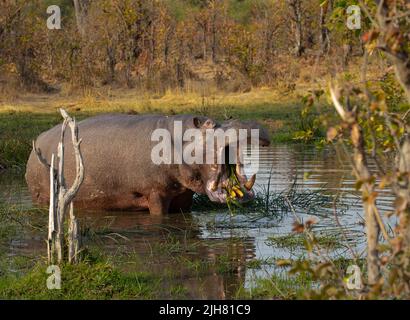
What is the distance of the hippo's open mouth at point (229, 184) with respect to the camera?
22.7 feet

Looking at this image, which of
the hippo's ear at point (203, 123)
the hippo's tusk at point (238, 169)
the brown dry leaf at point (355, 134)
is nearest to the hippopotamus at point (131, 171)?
the hippo's ear at point (203, 123)

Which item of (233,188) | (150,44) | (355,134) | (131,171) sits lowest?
(233,188)

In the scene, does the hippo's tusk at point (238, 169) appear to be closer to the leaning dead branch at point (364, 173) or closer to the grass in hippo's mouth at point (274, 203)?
the grass in hippo's mouth at point (274, 203)

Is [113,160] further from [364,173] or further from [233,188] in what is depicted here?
[364,173]

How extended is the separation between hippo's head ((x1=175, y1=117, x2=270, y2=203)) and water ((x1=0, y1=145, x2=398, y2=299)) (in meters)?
0.26

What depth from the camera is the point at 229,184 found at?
6.96 metres

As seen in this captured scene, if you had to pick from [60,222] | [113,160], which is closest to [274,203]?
[113,160]

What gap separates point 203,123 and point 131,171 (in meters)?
0.82

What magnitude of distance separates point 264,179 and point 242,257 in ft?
11.5

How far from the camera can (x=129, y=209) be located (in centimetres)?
762

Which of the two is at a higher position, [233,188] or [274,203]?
[233,188]

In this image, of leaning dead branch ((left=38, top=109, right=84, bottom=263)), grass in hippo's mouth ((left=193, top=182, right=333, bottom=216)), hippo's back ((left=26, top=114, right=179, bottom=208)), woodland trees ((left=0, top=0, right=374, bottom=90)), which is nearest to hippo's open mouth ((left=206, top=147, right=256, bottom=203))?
grass in hippo's mouth ((left=193, top=182, right=333, bottom=216))
